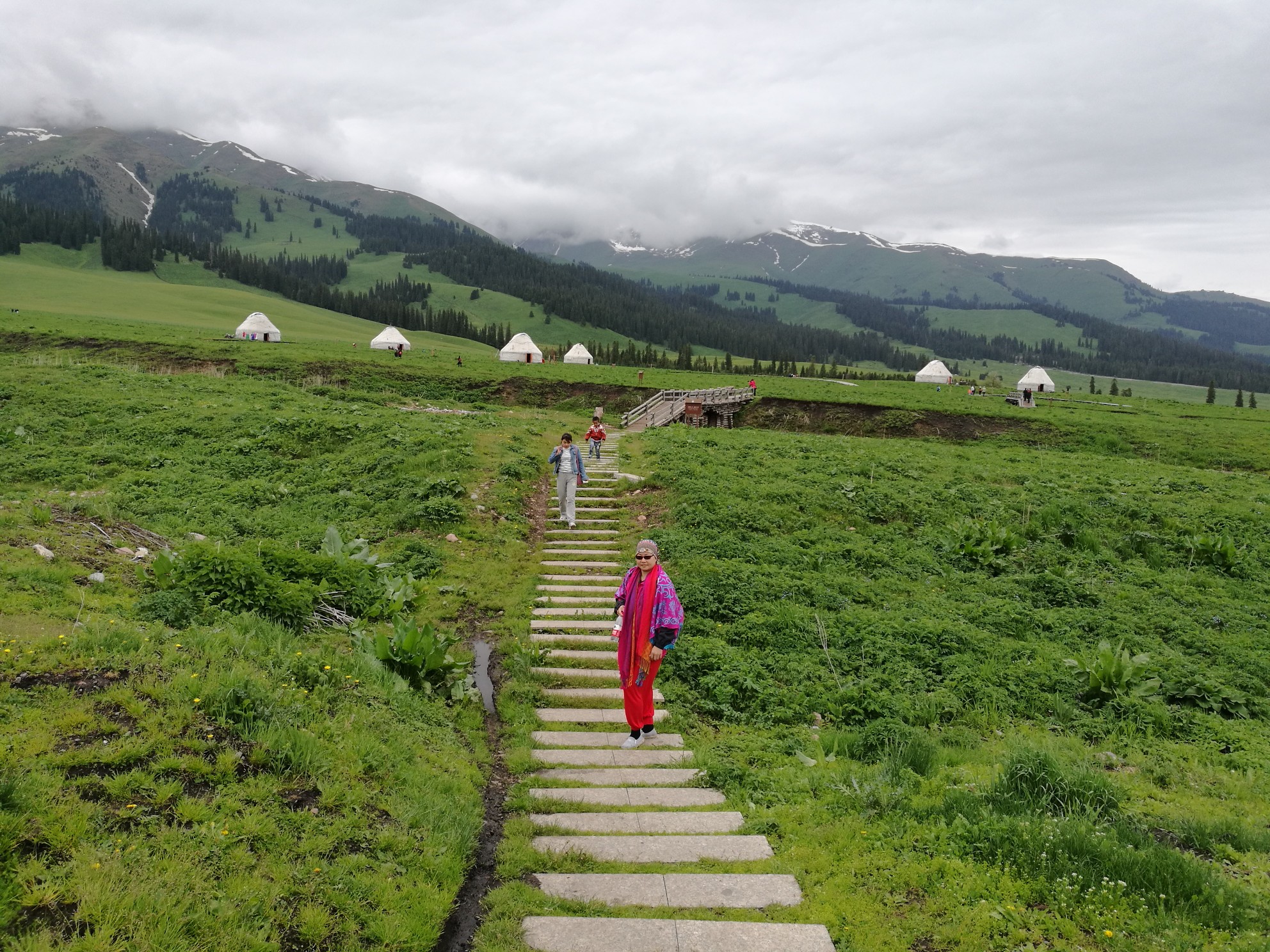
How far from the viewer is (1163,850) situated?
20.5 feet

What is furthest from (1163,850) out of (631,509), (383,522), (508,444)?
(508,444)

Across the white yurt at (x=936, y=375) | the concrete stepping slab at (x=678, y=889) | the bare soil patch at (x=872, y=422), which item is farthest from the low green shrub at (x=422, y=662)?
the white yurt at (x=936, y=375)

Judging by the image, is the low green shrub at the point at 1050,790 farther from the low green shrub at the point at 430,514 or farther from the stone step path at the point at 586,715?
the low green shrub at the point at 430,514

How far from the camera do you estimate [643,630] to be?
889 cm

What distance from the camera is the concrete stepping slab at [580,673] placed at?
36.3 ft

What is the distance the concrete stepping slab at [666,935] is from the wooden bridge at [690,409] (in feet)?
103

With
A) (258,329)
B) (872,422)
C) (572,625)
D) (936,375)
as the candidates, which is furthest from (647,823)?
(936,375)

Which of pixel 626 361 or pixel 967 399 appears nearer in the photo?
pixel 967 399

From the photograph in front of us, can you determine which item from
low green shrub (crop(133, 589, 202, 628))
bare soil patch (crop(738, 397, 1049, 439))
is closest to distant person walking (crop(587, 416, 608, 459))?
low green shrub (crop(133, 589, 202, 628))

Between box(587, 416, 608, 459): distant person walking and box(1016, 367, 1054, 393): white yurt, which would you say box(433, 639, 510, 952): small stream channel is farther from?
box(1016, 367, 1054, 393): white yurt

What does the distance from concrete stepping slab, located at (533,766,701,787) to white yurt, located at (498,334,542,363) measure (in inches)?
3396

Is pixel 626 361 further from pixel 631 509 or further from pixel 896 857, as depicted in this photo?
pixel 896 857

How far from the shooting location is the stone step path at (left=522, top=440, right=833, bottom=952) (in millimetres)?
5629

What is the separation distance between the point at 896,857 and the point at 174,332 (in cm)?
7358
